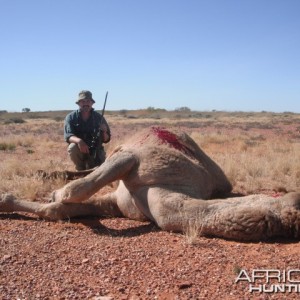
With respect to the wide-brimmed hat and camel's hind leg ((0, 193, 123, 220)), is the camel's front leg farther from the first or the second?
the wide-brimmed hat

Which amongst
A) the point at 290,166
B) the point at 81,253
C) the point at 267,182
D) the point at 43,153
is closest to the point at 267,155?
the point at 290,166

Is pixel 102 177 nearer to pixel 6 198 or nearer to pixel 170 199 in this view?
pixel 170 199

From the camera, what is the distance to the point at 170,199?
193 inches

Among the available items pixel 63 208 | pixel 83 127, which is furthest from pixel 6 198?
pixel 83 127

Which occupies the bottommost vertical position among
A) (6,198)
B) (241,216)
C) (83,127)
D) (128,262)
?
(128,262)

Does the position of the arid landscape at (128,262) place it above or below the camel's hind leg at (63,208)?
below

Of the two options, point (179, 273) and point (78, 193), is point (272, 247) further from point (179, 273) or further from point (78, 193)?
point (78, 193)

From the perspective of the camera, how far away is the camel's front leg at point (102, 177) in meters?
5.34

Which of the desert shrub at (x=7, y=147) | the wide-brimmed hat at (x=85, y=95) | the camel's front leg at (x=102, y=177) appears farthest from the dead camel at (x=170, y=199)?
the desert shrub at (x=7, y=147)

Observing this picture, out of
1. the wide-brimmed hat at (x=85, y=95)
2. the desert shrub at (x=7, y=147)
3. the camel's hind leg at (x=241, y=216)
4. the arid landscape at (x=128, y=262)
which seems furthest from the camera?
the desert shrub at (x=7, y=147)

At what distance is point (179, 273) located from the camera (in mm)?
3865

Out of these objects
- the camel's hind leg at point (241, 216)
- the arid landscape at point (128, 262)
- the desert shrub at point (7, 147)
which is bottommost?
the arid landscape at point (128, 262)

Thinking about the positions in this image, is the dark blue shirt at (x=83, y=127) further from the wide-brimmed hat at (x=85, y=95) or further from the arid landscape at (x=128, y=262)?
the arid landscape at (x=128, y=262)

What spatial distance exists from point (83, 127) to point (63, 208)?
2.89 m
